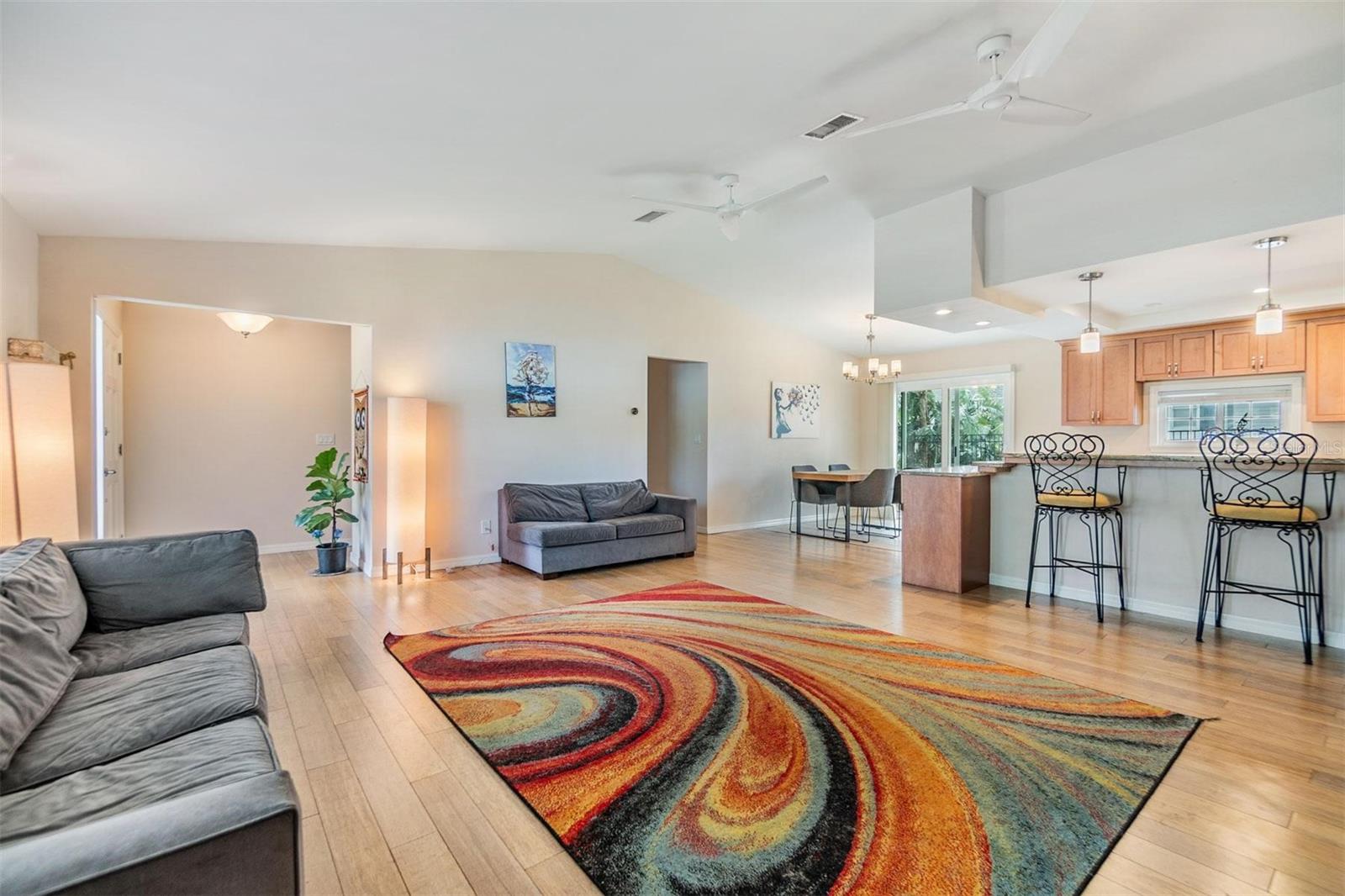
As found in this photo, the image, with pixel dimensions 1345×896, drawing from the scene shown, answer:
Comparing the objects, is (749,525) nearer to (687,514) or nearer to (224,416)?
(687,514)

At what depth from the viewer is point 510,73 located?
2.61 metres

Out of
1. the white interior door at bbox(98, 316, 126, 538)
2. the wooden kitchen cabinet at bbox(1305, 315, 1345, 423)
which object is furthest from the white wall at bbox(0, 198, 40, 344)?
the wooden kitchen cabinet at bbox(1305, 315, 1345, 423)

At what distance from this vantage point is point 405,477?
4.95m

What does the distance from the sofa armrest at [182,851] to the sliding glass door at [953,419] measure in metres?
7.91

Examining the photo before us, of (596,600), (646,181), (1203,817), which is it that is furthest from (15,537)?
(1203,817)

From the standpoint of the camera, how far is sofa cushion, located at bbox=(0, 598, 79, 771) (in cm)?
141

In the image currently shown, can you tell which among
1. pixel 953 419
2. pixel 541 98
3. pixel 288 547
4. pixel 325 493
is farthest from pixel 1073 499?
pixel 288 547

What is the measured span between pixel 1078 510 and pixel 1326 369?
3121 mm

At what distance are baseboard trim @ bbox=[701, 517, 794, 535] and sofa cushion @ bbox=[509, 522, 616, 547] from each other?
2307 mm

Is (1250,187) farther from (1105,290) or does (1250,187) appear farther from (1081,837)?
(1081,837)

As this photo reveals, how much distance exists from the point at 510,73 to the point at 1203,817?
12.5ft

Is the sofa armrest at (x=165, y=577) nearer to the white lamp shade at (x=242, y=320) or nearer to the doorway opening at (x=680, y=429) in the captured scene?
the white lamp shade at (x=242, y=320)

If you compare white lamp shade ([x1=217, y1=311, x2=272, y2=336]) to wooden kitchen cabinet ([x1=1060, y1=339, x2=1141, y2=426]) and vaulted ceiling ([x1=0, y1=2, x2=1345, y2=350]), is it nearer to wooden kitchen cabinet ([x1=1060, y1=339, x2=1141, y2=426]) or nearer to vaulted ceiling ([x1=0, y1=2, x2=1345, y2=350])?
vaulted ceiling ([x1=0, y1=2, x2=1345, y2=350])

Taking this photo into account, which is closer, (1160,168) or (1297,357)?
(1160,168)
